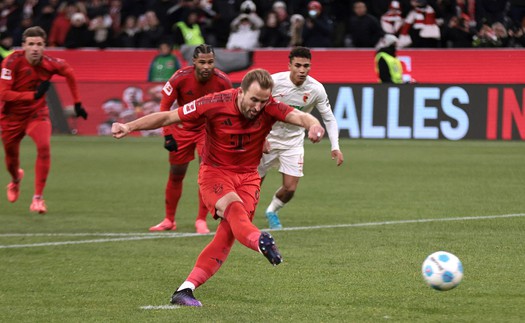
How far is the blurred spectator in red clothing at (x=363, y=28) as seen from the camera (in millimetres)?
24984

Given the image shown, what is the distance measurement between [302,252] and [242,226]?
282 centimetres

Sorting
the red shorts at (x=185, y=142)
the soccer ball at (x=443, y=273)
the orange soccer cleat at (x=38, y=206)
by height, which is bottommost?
the orange soccer cleat at (x=38, y=206)

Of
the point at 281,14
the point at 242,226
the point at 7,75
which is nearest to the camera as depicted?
the point at 242,226

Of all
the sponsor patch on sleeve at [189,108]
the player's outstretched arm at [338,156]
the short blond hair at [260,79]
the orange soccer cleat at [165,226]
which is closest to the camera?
Answer: the short blond hair at [260,79]

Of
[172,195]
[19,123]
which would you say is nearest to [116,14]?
[19,123]

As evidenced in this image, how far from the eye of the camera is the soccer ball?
7254 mm

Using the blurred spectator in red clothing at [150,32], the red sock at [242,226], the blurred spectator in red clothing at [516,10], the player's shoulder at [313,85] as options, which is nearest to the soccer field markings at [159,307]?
the red sock at [242,226]

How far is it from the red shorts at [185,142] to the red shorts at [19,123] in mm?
2356

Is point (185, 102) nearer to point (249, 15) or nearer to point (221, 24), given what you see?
point (249, 15)

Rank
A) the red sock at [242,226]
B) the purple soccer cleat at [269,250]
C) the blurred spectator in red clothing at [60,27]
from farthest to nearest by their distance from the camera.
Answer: the blurred spectator in red clothing at [60,27], the red sock at [242,226], the purple soccer cleat at [269,250]

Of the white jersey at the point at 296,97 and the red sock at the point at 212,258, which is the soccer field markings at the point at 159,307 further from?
the white jersey at the point at 296,97

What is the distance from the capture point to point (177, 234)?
11.5 metres

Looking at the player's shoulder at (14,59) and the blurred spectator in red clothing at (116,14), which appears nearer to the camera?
the player's shoulder at (14,59)

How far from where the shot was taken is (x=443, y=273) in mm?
7258
